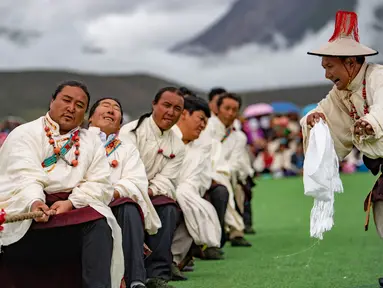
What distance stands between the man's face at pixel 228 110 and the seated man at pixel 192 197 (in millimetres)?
1784

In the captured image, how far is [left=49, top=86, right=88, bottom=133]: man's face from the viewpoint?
529 centimetres

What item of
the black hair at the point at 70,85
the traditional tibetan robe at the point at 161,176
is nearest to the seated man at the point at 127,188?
the traditional tibetan robe at the point at 161,176

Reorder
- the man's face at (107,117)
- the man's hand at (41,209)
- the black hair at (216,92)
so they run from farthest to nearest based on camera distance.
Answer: the black hair at (216,92), the man's face at (107,117), the man's hand at (41,209)

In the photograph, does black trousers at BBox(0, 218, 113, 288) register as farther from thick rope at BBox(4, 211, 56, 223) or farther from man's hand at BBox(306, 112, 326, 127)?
man's hand at BBox(306, 112, 326, 127)

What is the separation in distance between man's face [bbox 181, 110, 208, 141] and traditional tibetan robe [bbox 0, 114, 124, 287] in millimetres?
2347

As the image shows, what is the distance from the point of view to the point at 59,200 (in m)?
5.10

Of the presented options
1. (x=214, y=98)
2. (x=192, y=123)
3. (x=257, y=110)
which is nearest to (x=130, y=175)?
(x=192, y=123)

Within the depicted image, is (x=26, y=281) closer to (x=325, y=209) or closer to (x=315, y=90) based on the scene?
(x=325, y=209)

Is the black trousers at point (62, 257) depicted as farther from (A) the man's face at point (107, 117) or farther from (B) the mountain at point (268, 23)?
(B) the mountain at point (268, 23)

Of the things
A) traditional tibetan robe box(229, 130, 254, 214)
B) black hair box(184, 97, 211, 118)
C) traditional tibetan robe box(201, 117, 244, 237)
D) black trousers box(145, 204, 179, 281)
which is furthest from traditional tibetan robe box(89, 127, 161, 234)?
traditional tibetan robe box(229, 130, 254, 214)

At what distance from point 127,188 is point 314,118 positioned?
4.14 feet

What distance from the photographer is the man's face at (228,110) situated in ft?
31.5

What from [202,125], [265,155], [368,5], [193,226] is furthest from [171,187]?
[368,5]

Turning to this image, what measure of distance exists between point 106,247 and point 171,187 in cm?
174
